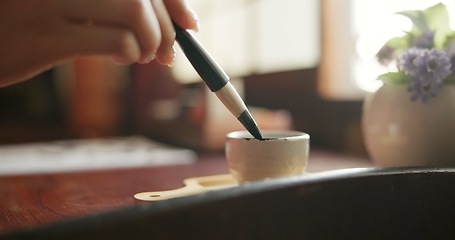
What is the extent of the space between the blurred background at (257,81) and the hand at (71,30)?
239 millimetres

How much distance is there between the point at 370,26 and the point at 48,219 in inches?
47.8

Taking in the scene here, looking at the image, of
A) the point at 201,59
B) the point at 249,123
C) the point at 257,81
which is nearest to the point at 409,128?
the point at 249,123

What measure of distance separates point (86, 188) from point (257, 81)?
1.38m

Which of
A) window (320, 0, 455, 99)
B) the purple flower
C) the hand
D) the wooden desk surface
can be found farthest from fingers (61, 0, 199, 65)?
window (320, 0, 455, 99)

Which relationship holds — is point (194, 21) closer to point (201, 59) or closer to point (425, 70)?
point (201, 59)

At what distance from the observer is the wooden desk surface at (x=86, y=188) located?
0.77 metres

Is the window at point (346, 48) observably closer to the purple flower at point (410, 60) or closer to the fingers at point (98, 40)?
the purple flower at point (410, 60)

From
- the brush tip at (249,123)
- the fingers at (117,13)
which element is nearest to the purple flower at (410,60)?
the brush tip at (249,123)

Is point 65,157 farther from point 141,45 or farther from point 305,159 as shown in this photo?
point 141,45

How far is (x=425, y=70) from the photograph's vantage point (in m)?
0.82

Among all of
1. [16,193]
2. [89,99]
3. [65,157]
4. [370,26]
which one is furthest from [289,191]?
[89,99]

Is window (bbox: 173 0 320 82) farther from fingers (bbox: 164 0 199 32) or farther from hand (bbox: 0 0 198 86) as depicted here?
hand (bbox: 0 0 198 86)

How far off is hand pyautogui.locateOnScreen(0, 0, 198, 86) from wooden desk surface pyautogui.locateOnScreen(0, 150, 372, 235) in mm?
211

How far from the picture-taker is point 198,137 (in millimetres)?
1733
